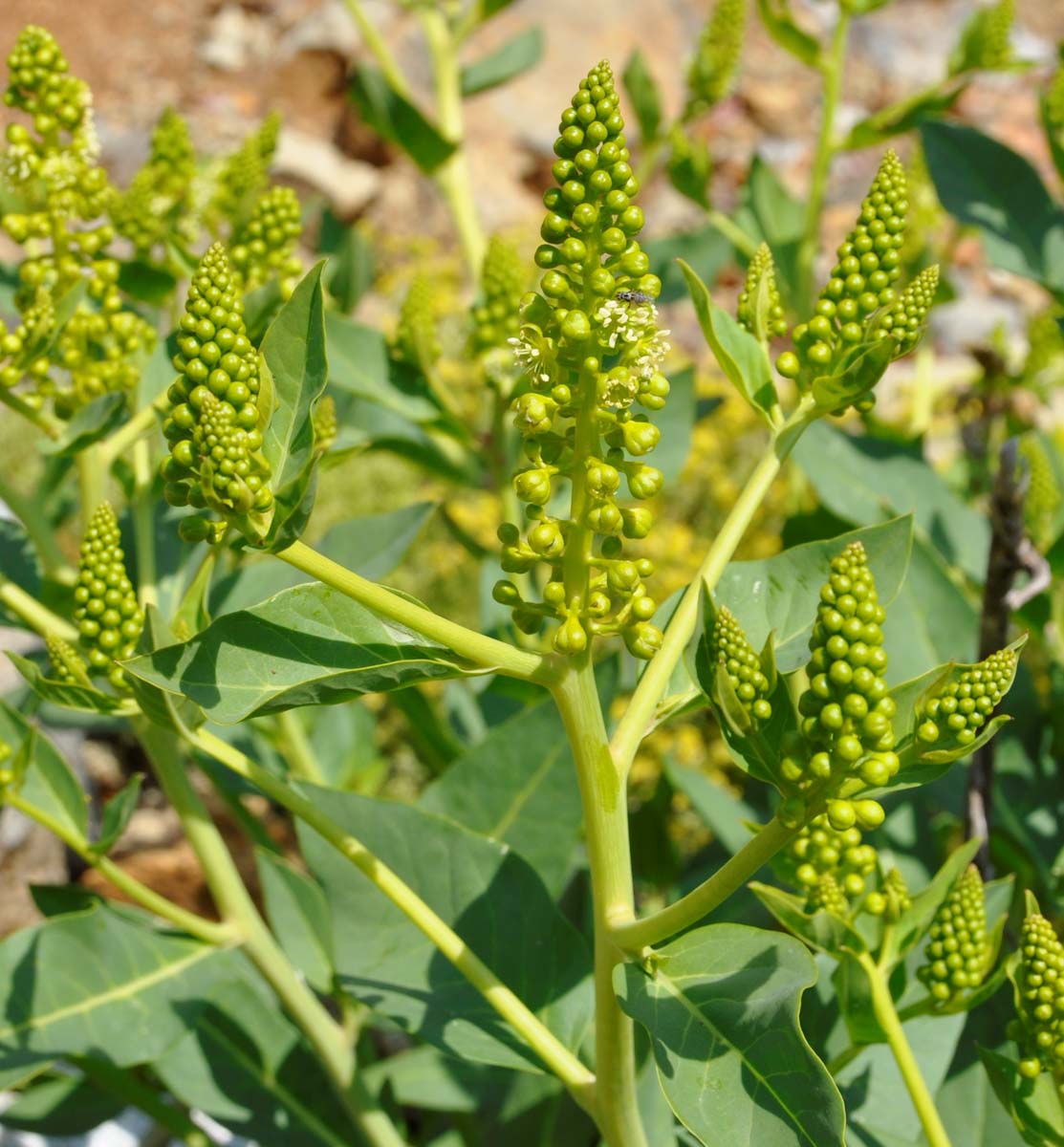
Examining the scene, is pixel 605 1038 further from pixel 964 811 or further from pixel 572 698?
pixel 964 811

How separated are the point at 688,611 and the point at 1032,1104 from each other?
551 mm

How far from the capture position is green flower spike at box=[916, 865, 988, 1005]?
3.93 ft

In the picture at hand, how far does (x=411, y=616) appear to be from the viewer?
0.94 meters

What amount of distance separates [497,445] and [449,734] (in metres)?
0.48

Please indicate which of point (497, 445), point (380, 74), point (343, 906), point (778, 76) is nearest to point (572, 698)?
point (343, 906)

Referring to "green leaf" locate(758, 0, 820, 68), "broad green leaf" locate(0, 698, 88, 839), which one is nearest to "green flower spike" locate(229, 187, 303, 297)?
"broad green leaf" locate(0, 698, 88, 839)

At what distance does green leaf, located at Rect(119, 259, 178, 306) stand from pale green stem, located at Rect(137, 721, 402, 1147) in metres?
0.62

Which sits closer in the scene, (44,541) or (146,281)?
(44,541)

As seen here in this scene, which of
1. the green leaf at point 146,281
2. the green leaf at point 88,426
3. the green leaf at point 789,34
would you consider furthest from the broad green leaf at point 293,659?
the green leaf at point 789,34

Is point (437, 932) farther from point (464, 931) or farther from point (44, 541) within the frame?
point (44, 541)

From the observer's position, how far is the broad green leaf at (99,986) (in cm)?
146

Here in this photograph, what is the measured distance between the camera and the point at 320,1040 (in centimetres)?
169

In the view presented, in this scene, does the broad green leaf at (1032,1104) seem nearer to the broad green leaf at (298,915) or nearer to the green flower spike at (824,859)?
the green flower spike at (824,859)

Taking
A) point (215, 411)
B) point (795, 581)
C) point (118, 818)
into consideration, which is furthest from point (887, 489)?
point (215, 411)
